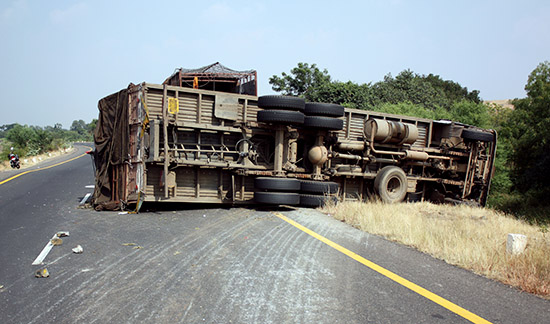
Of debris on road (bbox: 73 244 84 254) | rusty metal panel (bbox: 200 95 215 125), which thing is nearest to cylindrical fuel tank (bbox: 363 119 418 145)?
rusty metal panel (bbox: 200 95 215 125)

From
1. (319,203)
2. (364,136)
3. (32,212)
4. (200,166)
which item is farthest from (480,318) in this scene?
(32,212)

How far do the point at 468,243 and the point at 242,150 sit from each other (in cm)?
585

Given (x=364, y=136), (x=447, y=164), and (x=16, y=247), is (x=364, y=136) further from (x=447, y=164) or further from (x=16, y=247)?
(x=16, y=247)

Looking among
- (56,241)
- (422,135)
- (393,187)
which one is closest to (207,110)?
(56,241)

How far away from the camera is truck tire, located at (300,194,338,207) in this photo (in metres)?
9.48

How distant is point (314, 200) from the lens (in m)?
9.48

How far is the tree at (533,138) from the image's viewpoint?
63.3 ft

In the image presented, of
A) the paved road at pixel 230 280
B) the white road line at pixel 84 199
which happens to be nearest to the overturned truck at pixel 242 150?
the white road line at pixel 84 199

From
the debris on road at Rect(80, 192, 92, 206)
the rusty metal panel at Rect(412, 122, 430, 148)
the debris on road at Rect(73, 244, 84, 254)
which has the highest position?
the rusty metal panel at Rect(412, 122, 430, 148)

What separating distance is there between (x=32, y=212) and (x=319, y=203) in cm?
705

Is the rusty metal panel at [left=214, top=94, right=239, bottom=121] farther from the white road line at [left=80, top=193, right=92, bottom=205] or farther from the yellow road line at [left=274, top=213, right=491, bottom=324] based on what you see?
the white road line at [left=80, top=193, right=92, bottom=205]

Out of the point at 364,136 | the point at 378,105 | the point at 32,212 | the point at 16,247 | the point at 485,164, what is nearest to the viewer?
the point at 16,247

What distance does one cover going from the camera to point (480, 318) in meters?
3.31

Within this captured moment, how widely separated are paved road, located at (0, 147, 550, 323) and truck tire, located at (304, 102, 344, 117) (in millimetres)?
3811
